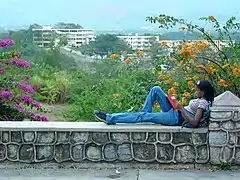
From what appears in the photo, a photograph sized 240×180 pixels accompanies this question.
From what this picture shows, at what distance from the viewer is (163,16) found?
10203mm

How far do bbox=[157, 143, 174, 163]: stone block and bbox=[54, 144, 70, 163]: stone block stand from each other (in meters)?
1.16

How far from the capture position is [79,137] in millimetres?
8180

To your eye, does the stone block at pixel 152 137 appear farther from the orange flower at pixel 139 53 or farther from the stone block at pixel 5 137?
the orange flower at pixel 139 53

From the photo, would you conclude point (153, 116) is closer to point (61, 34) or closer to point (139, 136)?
point (139, 136)

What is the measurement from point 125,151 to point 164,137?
20.7 inches

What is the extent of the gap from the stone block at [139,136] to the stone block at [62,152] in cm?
85

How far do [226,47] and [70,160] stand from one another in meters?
3.52

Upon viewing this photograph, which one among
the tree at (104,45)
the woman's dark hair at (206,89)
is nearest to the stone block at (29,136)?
the woman's dark hair at (206,89)

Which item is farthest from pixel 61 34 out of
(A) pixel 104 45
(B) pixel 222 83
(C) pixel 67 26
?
(B) pixel 222 83

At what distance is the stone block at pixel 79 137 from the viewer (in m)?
8.17

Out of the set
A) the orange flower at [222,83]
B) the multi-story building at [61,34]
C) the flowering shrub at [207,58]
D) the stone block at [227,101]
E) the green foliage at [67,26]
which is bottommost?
the stone block at [227,101]

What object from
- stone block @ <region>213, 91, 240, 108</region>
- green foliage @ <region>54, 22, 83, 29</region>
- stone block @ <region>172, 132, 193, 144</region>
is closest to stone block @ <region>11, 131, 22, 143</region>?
stone block @ <region>172, 132, 193, 144</region>

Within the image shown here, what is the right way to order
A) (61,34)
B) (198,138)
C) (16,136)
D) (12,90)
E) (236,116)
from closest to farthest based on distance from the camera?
1. (236,116)
2. (198,138)
3. (16,136)
4. (12,90)
5. (61,34)

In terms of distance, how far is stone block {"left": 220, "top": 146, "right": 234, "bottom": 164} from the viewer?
8.04m
